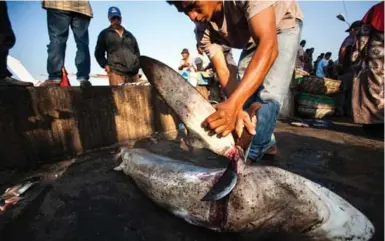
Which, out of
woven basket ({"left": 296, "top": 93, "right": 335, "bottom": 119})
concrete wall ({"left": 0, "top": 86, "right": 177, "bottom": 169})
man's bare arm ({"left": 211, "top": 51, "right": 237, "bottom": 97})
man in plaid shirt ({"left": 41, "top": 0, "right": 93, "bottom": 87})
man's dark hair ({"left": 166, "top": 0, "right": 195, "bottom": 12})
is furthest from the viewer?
woven basket ({"left": 296, "top": 93, "right": 335, "bottom": 119})

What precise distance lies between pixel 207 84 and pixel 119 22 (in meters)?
3.24

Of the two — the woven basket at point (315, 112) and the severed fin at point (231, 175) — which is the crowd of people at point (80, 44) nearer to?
the severed fin at point (231, 175)

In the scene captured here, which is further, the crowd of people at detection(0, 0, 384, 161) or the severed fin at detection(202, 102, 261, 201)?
the crowd of people at detection(0, 0, 384, 161)

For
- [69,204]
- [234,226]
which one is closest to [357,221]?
[234,226]

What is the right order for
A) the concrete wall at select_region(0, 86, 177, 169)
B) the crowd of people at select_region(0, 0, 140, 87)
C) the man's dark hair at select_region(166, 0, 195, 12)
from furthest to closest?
the crowd of people at select_region(0, 0, 140, 87) → the concrete wall at select_region(0, 86, 177, 169) → the man's dark hair at select_region(166, 0, 195, 12)

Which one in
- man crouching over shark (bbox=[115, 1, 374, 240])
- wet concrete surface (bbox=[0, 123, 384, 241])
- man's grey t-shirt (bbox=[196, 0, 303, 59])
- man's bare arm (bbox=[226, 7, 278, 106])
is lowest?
wet concrete surface (bbox=[0, 123, 384, 241])

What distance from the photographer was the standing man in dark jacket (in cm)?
561

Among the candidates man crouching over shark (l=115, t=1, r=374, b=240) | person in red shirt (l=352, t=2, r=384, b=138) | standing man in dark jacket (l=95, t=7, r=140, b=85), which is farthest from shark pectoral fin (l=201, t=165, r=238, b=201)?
standing man in dark jacket (l=95, t=7, r=140, b=85)

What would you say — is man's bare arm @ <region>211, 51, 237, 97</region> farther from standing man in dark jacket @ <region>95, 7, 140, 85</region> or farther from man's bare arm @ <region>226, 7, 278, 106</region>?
standing man in dark jacket @ <region>95, 7, 140, 85</region>

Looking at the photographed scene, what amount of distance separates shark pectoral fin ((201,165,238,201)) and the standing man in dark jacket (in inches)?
189

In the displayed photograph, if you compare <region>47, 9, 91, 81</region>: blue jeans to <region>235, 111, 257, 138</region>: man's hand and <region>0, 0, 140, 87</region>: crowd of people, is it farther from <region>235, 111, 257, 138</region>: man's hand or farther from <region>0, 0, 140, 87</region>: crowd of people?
<region>235, 111, 257, 138</region>: man's hand

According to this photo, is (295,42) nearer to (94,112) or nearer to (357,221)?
→ (357,221)

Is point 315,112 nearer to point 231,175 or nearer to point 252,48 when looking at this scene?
point 252,48

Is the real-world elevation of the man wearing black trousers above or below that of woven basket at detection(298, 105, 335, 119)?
above
